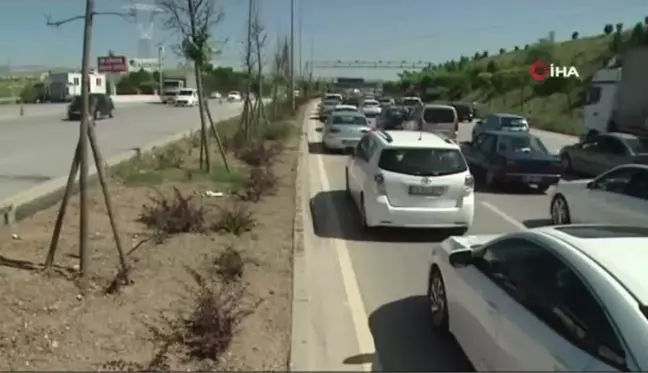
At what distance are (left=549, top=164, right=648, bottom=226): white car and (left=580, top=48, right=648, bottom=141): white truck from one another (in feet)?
41.6

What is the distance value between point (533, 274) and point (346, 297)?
284cm

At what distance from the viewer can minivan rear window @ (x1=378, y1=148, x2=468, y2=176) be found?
1057 centimetres

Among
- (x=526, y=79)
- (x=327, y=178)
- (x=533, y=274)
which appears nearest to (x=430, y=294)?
(x=533, y=274)

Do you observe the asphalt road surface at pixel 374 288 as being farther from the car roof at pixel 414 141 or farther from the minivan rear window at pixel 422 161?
the car roof at pixel 414 141

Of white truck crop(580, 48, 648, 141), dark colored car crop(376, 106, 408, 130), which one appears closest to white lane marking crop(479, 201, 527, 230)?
white truck crop(580, 48, 648, 141)

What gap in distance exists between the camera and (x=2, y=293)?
21.6ft

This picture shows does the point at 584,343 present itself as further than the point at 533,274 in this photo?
No

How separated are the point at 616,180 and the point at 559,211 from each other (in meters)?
1.58

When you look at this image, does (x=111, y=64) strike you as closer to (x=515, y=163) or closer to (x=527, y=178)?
(x=515, y=163)

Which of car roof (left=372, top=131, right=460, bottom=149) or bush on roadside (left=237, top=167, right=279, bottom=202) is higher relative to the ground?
car roof (left=372, top=131, right=460, bottom=149)

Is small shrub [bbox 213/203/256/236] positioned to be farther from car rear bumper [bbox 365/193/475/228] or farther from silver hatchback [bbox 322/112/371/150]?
silver hatchback [bbox 322/112/371/150]

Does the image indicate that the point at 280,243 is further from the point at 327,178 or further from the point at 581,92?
the point at 581,92

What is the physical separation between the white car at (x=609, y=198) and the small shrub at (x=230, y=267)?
16.6 feet

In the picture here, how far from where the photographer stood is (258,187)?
1338 cm
